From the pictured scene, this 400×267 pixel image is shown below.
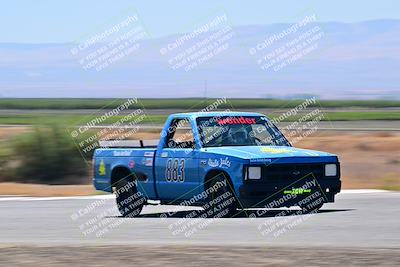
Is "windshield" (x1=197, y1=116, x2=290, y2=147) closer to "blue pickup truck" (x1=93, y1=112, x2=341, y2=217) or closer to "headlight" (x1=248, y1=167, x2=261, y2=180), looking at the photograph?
"blue pickup truck" (x1=93, y1=112, x2=341, y2=217)

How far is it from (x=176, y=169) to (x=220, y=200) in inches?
42.5

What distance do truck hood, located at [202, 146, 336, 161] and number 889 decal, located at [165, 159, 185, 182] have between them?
21.8 inches

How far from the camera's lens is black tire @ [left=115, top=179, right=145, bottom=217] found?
18328mm

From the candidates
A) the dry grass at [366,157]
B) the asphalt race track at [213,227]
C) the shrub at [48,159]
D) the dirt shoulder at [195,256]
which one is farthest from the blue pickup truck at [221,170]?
the shrub at [48,159]

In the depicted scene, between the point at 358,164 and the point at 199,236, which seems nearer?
the point at 199,236

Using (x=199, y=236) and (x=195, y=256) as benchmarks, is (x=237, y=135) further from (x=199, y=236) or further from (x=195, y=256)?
(x=195, y=256)

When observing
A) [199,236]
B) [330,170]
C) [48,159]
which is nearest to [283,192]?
[330,170]

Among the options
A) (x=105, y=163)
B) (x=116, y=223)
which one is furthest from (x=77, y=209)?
(x=116, y=223)

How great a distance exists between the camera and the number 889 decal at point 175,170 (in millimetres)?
17406

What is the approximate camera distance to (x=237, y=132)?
1767 cm

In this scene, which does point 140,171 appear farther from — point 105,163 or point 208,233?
point 208,233

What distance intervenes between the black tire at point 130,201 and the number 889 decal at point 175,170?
0.87 metres

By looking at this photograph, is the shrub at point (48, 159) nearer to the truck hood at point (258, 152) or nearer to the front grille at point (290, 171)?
the truck hood at point (258, 152)

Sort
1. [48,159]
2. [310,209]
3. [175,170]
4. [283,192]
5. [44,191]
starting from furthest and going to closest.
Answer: [48,159], [44,191], [175,170], [310,209], [283,192]
